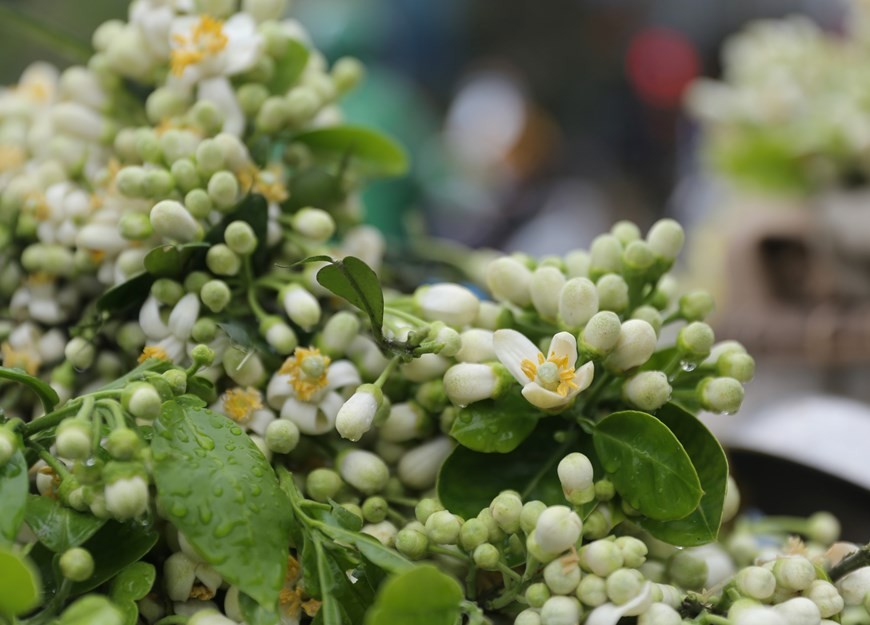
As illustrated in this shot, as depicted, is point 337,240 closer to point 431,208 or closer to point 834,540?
point 834,540

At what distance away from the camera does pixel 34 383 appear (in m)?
0.35

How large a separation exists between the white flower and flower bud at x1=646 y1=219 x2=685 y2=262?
0.25ft

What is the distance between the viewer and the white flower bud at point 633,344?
37cm

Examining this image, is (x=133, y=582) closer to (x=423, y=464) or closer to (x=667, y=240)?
(x=423, y=464)

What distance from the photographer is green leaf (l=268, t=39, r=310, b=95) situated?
496 millimetres

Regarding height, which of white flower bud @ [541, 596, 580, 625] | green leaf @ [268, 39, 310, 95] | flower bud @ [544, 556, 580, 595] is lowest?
white flower bud @ [541, 596, 580, 625]

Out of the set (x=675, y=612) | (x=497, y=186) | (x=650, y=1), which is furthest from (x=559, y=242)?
(x=675, y=612)

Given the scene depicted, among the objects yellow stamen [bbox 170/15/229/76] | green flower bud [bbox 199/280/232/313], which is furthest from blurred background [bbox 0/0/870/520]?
green flower bud [bbox 199/280/232/313]

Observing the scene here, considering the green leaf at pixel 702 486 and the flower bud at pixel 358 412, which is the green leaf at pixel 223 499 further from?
the green leaf at pixel 702 486

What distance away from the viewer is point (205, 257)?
0.42 meters

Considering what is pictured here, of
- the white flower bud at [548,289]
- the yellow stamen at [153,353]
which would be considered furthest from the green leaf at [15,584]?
the white flower bud at [548,289]

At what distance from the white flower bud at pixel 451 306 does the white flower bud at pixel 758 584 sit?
0.15 m

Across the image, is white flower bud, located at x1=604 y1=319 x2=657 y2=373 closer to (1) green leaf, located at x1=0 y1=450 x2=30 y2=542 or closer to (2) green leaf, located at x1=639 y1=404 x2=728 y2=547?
(2) green leaf, located at x1=639 y1=404 x2=728 y2=547

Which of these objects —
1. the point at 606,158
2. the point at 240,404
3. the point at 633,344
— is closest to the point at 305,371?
the point at 240,404
